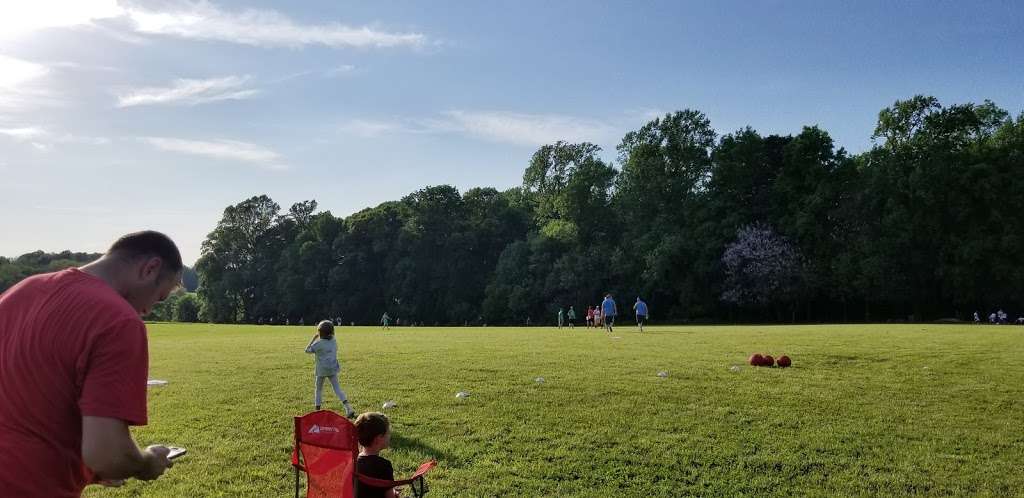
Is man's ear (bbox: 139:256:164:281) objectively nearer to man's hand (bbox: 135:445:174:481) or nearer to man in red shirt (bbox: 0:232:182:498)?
man in red shirt (bbox: 0:232:182:498)

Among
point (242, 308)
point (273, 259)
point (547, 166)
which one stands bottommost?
point (242, 308)

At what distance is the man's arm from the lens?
293cm

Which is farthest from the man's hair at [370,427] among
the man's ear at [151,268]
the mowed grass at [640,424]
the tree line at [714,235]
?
the tree line at [714,235]

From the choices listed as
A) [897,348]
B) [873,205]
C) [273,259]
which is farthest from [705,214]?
[273,259]

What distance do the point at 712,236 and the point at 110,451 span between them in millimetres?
70473

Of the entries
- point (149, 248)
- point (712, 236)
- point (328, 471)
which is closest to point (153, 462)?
point (149, 248)

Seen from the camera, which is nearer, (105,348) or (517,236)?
(105,348)

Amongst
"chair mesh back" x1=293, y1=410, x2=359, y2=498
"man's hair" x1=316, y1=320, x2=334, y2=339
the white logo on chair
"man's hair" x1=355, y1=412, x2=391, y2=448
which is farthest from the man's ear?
"man's hair" x1=316, y1=320, x2=334, y2=339

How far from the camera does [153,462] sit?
321 centimetres

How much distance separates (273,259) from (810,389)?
348ft

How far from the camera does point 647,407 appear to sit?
12727 mm

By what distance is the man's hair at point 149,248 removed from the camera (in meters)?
3.39

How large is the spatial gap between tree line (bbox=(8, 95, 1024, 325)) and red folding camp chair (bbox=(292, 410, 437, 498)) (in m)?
62.5

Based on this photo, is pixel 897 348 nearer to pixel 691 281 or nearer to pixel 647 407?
pixel 647 407
